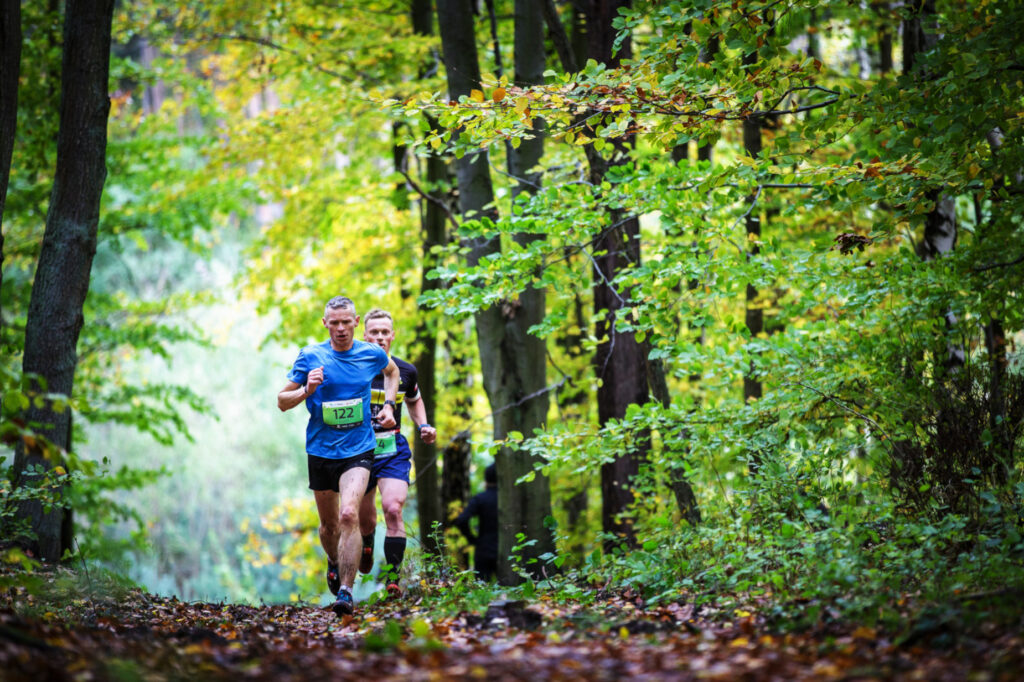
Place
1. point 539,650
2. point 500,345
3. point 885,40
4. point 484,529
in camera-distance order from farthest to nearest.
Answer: point 885,40 < point 484,529 < point 500,345 < point 539,650

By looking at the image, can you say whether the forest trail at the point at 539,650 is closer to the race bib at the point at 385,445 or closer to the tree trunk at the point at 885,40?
the race bib at the point at 385,445

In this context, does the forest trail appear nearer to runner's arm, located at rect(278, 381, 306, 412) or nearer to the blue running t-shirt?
runner's arm, located at rect(278, 381, 306, 412)

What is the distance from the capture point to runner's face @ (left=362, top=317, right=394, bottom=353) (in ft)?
26.0

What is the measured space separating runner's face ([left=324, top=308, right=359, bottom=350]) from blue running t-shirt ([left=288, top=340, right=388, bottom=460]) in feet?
0.27

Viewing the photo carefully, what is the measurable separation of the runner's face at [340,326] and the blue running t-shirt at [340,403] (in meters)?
0.08

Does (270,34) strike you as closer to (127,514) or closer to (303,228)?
(303,228)

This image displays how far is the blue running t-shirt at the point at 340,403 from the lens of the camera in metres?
6.88

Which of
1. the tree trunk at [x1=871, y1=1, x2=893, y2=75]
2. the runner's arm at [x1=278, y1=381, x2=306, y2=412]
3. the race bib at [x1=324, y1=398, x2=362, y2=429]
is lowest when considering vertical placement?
the race bib at [x1=324, y1=398, x2=362, y2=429]

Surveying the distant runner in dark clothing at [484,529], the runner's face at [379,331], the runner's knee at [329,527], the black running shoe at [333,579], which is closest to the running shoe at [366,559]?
the black running shoe at [333,579]

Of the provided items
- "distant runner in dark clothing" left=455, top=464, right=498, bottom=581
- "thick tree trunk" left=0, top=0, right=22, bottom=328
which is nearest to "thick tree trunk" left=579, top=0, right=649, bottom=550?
"distant runner in dark clothing" left=455, top=464, right=498, bottom=581

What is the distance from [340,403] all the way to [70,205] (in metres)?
3.38

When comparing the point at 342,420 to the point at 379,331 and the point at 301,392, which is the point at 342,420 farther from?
the point at 379,331

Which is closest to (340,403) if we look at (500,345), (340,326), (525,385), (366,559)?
(340,326)

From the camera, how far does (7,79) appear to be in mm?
6621
